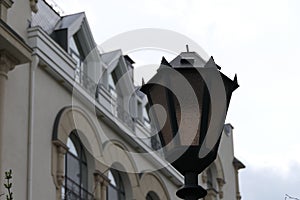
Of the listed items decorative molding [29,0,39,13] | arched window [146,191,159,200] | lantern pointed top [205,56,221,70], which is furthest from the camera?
arched window [146,191,159,200]

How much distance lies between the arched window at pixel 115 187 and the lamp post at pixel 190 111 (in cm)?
1547

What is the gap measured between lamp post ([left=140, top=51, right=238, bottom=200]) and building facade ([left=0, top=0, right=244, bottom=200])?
10.4 metres

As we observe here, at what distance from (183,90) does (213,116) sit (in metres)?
0.31

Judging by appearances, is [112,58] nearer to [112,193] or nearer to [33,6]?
[112,193]

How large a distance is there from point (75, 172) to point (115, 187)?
252cm

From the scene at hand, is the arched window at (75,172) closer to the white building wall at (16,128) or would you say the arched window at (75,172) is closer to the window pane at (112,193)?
the window pane at (112,193)

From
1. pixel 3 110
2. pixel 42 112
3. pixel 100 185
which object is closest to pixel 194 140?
pixel 3 110

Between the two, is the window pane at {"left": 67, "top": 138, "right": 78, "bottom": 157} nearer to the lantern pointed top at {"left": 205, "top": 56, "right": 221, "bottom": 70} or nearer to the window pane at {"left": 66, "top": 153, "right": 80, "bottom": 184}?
the window pane at {"left": 66, "top": 153, "right": 80, "bottom": 184}

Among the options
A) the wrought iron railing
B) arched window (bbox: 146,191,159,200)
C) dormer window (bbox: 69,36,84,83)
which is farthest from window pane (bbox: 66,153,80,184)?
arched window (bbox: 146,191,159,200)

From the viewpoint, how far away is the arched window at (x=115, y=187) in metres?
22.3

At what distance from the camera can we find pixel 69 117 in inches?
781

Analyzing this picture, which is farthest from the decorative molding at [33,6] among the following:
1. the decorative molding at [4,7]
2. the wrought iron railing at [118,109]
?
the wrought iron railing at [118,109]

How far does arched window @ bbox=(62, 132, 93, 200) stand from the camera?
1970cm

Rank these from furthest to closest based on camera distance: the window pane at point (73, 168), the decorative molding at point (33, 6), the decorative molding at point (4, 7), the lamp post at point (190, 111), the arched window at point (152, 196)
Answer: the arched window at point (152, 196)
the window pane at point (73, 168)
the decorative molding at point (33, 6)
the decorative molding at point (4, 7)
the lamp post at point (190, 111)
